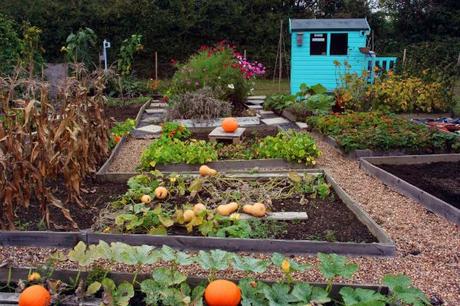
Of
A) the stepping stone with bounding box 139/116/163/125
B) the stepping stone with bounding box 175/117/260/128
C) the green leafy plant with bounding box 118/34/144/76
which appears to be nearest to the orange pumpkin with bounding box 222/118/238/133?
the stepping stone with bounding box 175/117/260/128

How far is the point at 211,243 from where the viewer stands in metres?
3.21

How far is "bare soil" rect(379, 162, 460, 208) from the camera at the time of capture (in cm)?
431

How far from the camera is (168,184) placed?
14.5 feet

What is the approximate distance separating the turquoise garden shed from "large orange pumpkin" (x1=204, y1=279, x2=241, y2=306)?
31.5 ft

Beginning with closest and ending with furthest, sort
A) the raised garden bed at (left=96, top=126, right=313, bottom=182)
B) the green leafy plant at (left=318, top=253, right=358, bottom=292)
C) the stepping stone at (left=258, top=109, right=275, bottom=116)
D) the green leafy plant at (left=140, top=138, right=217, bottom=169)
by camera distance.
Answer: the green leafy plant at (left=318, top=253, right=358, bottom=292) < the raised garden bed at (left=96, top=126, right=313, bottom=182) < the green leafy plant at (left=140, top=138, right=217, bottom=169) < the stepping stone at (left=258, top=109, right=275, bottom=116)

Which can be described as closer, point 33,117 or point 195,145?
point 33,117

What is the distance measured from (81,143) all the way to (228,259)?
7.87 feet

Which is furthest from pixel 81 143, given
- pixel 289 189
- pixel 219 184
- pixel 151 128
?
pixel 151 128

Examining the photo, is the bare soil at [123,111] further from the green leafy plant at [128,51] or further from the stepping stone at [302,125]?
the stepping stone at [302,125]

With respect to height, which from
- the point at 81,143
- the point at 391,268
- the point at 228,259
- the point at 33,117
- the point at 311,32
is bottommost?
the point at 391,268

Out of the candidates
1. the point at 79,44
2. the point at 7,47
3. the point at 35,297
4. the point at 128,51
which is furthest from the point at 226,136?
the point at 79,44

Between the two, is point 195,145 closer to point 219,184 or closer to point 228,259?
point 219,184

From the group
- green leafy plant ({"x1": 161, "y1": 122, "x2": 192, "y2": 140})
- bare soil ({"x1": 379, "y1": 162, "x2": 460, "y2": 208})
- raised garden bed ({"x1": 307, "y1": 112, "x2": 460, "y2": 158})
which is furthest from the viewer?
green leafy plant ({"x1": 161, "y1": 122, "x2": 192, "y2": 140})

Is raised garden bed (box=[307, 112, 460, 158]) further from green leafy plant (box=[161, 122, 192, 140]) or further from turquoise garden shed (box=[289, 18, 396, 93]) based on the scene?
turquoise garden shed (box=[289, 18, 396, 93])
